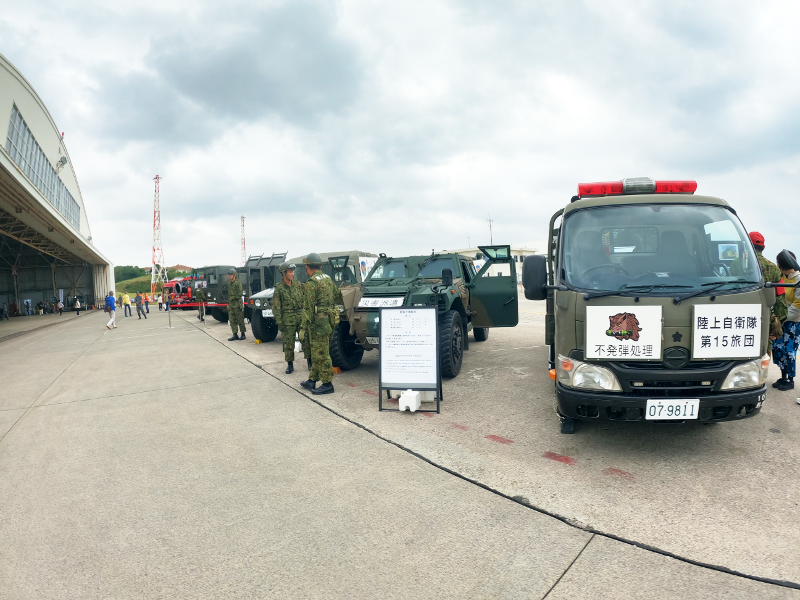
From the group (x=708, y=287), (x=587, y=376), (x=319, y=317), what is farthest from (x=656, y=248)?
(x=319, y=317)

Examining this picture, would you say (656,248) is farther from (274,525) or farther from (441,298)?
(274,525)

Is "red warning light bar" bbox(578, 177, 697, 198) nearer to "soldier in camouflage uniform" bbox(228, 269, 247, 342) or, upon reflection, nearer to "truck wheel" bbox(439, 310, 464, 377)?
"truck wheel" bbox(439, 310, 464, 377)

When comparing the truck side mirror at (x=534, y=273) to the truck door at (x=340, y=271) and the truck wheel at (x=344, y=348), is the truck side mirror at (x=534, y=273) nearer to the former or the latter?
the truck wheel at (x=344, y=348)

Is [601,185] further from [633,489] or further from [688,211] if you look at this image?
[633,489]

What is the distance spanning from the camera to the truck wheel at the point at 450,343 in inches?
252

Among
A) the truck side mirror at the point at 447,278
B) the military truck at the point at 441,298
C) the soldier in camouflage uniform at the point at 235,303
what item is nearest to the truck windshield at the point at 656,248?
the military truck at the point at 441,298

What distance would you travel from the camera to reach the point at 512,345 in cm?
965

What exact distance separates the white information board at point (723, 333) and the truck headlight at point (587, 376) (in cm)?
61

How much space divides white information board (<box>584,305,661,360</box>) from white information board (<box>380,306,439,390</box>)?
79.1 inches

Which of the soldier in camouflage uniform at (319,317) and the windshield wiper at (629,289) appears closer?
the windshield wiper at (629,289)

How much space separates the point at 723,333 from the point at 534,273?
1.45 m

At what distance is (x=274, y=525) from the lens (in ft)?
9.75

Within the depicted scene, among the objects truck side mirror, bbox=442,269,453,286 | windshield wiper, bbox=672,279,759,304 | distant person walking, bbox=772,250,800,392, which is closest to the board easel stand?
truck side mirror, bbox=442,269,453,286

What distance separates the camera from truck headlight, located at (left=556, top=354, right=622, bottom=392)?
11.8 feet
